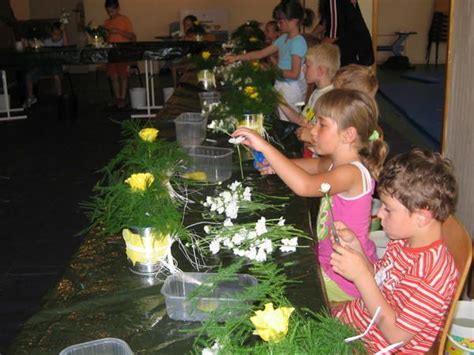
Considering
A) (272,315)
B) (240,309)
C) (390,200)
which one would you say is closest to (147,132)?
(390,200)

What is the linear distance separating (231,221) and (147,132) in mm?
436

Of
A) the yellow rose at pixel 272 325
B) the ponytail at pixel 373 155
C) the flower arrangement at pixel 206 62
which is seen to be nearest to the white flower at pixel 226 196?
the ponytail at pixel 373 155

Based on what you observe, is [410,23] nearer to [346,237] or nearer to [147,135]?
[147,135]

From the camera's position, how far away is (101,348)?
3.66 ft

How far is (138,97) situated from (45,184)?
3342 mm

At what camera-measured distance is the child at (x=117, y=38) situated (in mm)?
8547

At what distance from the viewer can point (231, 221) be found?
1896mm

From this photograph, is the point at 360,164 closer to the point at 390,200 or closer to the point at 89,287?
the point at 390,200

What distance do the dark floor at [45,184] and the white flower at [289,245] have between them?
1577 millimetres

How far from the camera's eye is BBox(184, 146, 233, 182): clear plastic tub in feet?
7.47

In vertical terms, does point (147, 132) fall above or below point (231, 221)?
above

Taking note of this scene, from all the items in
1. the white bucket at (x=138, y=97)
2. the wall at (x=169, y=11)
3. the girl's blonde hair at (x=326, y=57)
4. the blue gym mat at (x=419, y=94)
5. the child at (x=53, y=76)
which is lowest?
the blue gym mat at (x=419, y=94)

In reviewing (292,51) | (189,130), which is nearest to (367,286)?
(189,130)

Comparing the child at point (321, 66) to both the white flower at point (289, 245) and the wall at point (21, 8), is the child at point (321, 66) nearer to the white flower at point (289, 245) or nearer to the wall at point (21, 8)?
the white flower at point (289, 245)
